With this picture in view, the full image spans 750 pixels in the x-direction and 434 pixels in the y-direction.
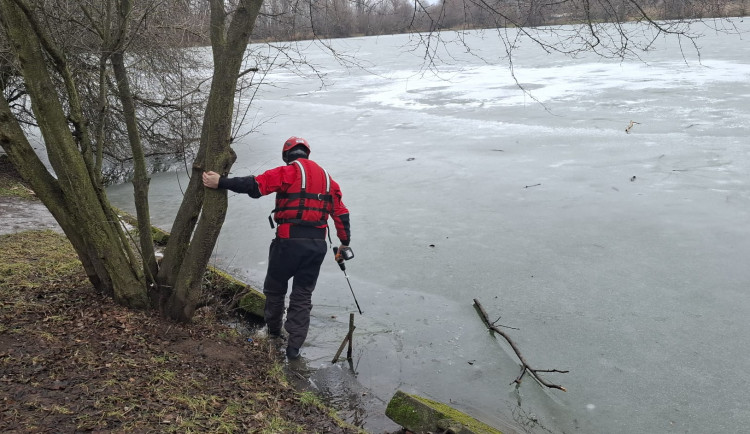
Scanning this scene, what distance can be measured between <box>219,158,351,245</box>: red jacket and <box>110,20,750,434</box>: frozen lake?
52.7 inches

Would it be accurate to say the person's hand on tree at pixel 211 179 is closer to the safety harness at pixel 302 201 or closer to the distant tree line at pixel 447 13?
the safety harness at pixel 302 201

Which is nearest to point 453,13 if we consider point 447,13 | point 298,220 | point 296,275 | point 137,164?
point 447,13

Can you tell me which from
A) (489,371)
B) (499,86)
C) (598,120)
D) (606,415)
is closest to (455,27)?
(489,371)

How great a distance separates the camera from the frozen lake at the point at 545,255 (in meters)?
5.33

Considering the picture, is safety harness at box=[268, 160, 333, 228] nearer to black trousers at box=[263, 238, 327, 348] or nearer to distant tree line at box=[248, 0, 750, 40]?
black trousers at box=[263, 238, 327, 348]

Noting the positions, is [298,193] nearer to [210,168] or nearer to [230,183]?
[230,183]

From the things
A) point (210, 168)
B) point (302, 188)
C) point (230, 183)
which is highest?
point (210, 168)

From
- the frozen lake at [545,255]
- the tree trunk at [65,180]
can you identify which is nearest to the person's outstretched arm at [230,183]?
the tree trunk at [65,180]

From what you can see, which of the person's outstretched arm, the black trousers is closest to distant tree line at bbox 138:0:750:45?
the person's outstretched arm

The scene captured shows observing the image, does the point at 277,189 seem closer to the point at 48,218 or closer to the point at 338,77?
the point at 48,218

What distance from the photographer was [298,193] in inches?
208

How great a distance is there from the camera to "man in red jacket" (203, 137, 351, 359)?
5207 mm

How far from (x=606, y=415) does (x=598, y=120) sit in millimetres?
12017

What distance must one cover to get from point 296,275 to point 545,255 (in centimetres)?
377
